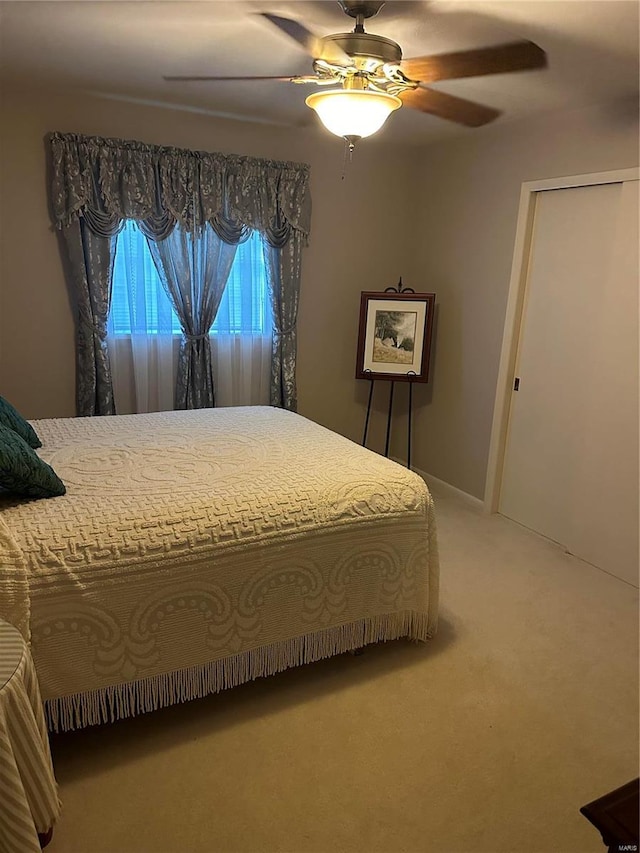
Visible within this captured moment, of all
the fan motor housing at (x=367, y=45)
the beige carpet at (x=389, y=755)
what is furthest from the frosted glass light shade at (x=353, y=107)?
the beige carpet at (x=389, y=755)

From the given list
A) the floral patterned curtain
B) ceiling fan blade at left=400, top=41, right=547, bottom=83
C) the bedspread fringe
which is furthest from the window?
the bedspread fringe

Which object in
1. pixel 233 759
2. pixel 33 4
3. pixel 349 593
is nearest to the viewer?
pixel 233 759

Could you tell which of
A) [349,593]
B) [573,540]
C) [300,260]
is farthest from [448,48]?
[573,540]

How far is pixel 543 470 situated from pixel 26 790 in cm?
306

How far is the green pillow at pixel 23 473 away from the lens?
188 cm

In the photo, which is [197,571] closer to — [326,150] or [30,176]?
[30,176]

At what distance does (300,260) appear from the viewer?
407 centimetres

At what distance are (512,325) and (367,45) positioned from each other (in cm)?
207

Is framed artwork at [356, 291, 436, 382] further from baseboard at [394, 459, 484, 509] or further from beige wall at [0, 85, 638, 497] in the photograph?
baseboard at [394, 459, 484, 509]

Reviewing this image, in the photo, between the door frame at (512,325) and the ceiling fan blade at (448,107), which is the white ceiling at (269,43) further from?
the door frame at (512,325)

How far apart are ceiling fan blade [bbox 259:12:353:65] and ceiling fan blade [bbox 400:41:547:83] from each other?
0.26 m

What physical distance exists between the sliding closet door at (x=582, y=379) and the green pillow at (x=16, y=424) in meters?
2.76

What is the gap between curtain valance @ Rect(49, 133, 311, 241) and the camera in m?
3.31

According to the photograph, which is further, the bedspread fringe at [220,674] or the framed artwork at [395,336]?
the framed artwork at [395,336]
